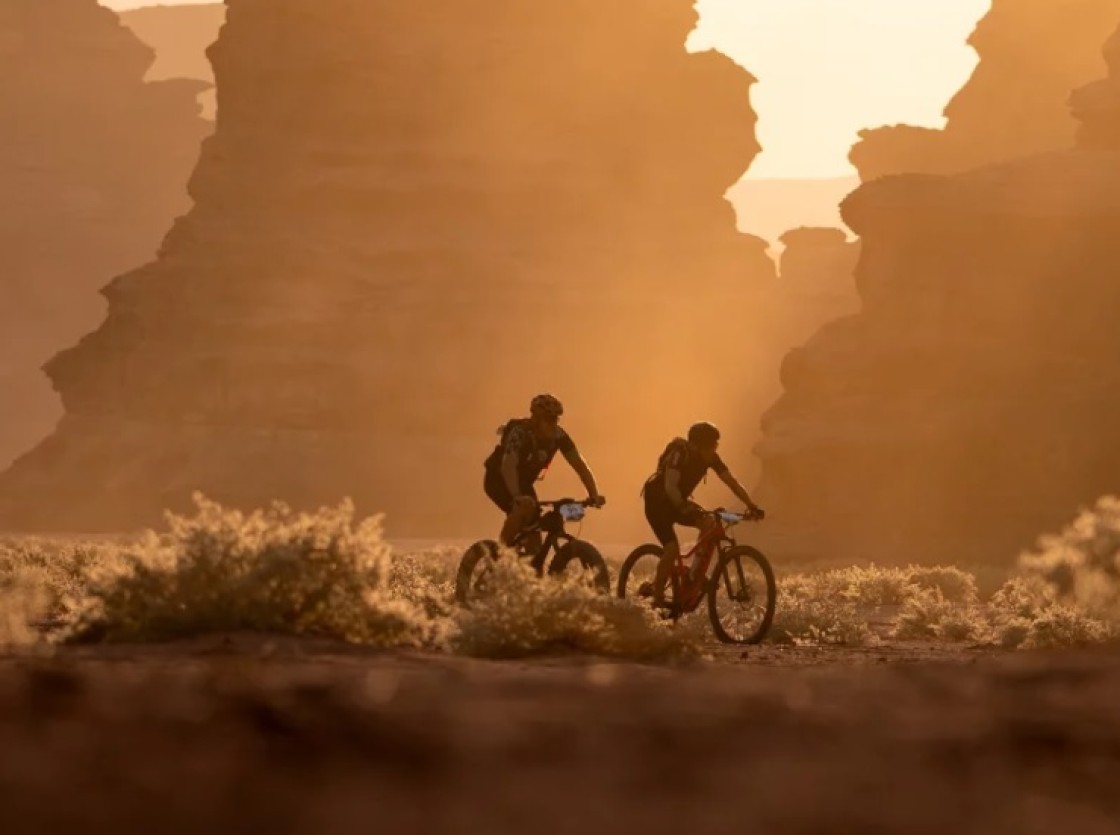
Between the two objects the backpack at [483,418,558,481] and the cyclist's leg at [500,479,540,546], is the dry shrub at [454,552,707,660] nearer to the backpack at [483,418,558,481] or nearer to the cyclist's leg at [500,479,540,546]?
the cyclist's leg at [500,479,540,546]

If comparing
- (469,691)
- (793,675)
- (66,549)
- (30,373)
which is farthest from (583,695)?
(30,373)

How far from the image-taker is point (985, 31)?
366 ft

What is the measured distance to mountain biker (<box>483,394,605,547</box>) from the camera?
15.1 metres

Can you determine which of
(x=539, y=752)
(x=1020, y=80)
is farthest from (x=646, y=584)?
(x=1020, y=80)

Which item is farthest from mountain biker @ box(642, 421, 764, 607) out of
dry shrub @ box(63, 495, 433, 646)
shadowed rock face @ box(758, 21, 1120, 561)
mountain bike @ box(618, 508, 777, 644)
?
shadowed rock face @ box(758, 21, 1120, 561)

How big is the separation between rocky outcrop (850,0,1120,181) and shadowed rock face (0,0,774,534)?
41.4 feet

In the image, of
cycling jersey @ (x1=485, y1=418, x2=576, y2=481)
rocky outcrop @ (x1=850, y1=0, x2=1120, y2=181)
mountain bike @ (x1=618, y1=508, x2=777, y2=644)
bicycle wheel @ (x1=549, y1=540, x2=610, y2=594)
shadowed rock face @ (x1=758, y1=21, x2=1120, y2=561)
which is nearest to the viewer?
bicycle wheel @ (x1=549, y1=540, x2=610, y2=594)

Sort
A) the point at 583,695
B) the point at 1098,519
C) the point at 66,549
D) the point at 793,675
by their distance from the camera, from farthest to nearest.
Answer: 1. the point at 66,549
2. the point at 1098,519
3. the point at 793,675
4. the point at 583,695

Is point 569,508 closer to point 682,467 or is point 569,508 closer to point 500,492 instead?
point 500,492

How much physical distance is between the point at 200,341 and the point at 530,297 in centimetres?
1824

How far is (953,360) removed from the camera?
6066 centimetres

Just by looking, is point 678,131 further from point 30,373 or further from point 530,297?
point 30,373

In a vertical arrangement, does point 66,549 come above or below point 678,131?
below

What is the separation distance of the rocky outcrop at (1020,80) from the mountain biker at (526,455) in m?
95.0
